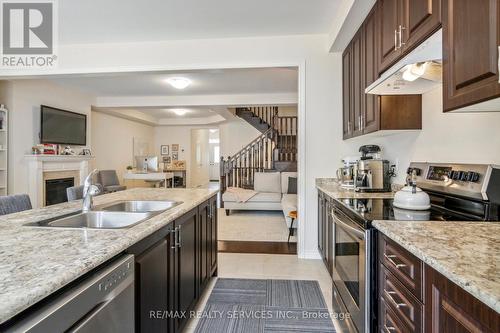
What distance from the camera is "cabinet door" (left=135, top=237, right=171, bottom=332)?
46.3 inches

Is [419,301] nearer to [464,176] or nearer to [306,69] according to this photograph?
[464,176]

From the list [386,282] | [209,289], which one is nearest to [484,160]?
[386,282]

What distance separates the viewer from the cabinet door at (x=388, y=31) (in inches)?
73.2

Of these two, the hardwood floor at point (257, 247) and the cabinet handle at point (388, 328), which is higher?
the cabinet handle at point (388, 328)

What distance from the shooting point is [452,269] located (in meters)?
0.77

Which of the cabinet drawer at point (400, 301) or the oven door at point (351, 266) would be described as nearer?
the cabinet drawer at point (400, 301)

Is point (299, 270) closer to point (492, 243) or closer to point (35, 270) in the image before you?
point (492, 243)

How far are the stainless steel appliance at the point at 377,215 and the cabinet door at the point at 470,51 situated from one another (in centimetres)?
57

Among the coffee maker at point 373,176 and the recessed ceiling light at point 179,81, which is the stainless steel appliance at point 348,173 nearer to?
the coffee maker at point 373,176

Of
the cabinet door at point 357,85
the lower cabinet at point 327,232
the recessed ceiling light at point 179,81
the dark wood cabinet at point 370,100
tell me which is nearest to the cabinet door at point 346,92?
the dark wood cabinet at point 370,100

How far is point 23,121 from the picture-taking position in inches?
185

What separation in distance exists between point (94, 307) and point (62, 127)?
5.67 m

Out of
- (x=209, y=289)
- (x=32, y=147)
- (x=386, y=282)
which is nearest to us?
(x=386, y=282)

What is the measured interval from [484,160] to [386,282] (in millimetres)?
956
